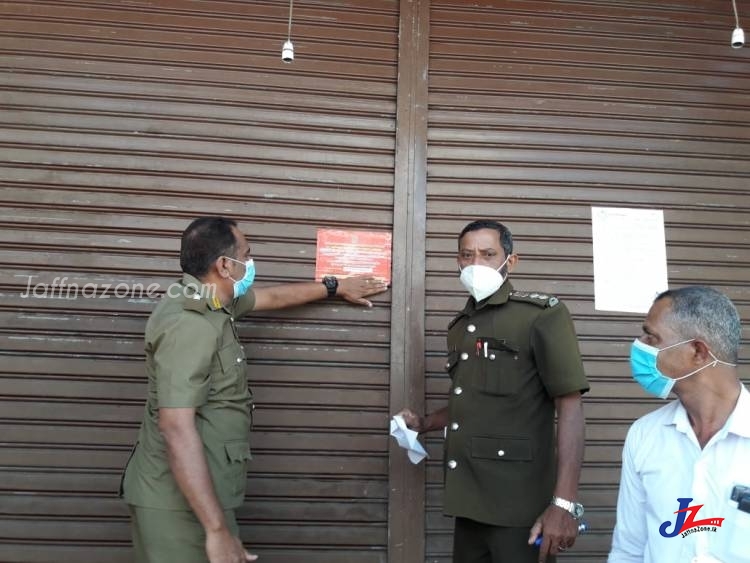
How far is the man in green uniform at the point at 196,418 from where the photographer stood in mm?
2188

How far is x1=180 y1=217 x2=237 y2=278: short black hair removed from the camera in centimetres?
A: 260

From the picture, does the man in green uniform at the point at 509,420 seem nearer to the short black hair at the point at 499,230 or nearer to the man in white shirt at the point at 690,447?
the short black hair at the point at 499,230

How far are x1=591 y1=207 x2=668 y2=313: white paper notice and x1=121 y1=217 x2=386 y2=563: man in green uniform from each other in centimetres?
201

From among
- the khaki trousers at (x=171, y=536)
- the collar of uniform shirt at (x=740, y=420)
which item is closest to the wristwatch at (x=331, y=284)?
the khaki trousers at (x=171, y=536)

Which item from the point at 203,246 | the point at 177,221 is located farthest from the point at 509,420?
the point at 177,221

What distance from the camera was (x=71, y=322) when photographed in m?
3.23

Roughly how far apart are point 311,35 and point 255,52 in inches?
13.5

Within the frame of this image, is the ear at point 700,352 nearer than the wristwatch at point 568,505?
Yes

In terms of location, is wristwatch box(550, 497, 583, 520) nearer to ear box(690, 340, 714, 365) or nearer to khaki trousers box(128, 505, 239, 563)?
ear box(690, 340, 714, 365)

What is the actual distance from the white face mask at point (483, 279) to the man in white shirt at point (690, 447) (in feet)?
2.32

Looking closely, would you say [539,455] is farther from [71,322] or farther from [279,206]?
[71,322]

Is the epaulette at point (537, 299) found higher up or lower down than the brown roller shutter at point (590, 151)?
lower down

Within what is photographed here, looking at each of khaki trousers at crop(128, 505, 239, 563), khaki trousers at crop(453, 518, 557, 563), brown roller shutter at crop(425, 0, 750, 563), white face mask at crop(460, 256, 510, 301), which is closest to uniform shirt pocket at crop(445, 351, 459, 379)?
white face mask at crop(460, 256, 510, 301)

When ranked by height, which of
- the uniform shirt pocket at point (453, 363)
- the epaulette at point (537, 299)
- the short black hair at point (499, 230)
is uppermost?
the short black hair at point (499, 230)
